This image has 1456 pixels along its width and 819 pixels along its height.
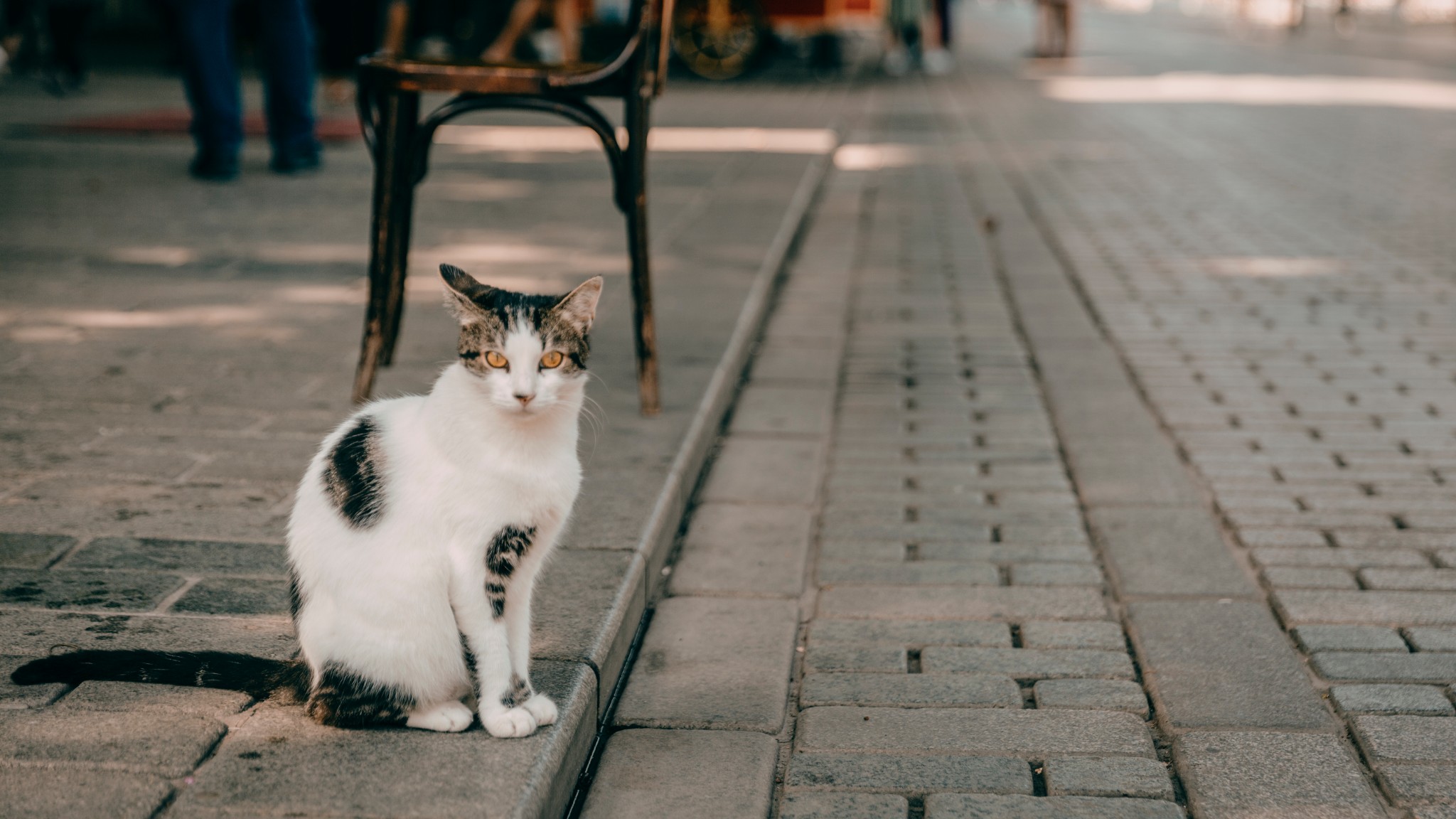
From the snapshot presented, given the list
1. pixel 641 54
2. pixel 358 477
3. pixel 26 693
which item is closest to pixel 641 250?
pixel 641 54

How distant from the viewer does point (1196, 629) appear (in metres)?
2.88

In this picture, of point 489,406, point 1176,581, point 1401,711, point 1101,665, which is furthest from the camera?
point 1176,581

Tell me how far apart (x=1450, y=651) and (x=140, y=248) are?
17.0ft

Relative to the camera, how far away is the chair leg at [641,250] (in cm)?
378

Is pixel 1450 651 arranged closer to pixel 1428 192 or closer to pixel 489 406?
pixel 489 406

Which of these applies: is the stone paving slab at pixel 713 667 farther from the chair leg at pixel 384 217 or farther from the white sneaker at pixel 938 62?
the white sneaker at pixel 938 62

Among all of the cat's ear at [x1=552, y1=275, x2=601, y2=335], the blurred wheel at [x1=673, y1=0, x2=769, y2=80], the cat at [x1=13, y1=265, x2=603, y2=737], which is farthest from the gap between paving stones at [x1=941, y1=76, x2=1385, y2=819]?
the blurred wheel at [x1=673, y1=0, x2=769, y2=80]

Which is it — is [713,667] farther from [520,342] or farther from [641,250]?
[641,250]

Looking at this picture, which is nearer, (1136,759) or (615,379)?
(1136,759)

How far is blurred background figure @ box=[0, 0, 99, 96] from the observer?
38.5 ft

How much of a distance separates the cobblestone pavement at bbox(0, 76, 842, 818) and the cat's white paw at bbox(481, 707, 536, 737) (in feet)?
0.08

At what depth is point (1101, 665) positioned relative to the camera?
2732mm

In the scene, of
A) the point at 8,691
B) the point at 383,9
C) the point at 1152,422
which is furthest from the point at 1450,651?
the point at 383,9

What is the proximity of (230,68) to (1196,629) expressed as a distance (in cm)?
621
